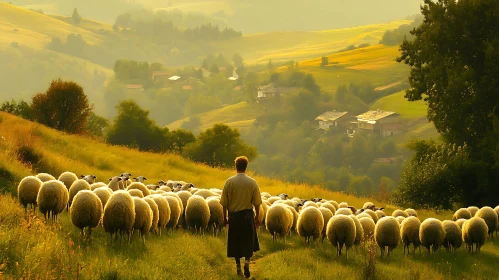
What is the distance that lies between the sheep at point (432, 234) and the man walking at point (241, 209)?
705 cm

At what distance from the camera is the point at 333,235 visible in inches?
695

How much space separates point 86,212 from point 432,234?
10.0 meters

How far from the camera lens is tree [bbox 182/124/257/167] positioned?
51.3 metres

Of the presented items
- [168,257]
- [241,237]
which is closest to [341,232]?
[241,237]

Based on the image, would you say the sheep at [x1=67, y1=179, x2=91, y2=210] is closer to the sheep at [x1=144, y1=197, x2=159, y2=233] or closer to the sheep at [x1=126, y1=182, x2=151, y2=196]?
the sheep at [x1=126, y1=182, x2=151, y2=196]

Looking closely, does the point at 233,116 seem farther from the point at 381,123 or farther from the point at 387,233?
the point at 387,233

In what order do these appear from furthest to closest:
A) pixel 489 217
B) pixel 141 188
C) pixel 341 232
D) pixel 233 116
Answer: pixel 233 116, pixel 489 217, pixel 141 188, pixel 341 232

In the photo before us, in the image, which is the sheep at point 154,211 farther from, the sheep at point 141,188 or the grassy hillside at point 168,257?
the sheep at point 141,188

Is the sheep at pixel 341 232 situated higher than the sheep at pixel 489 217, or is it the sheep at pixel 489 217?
the sheep at pixel 341 232

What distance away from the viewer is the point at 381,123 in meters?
151

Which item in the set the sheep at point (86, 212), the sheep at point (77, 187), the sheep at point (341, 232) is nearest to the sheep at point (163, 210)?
the sheep at point (86, 212)

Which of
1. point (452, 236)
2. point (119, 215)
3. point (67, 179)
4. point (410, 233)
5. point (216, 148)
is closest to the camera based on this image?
point (119, 215)

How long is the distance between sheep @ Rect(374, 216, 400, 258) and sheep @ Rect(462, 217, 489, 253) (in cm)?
304

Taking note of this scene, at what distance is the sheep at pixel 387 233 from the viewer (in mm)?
18531
